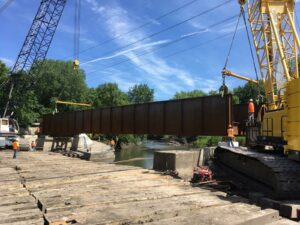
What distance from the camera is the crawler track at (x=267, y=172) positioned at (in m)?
10.3

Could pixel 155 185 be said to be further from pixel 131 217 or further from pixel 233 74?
pixel 233 74

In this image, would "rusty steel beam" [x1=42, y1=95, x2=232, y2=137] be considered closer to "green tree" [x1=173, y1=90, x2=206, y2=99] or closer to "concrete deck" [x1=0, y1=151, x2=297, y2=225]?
"concrete deck" [x1=0, y1=151, x2=297, y2=225]

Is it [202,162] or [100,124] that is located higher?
[100,124]

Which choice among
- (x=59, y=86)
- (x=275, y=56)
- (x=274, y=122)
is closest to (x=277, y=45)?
(x=275, y=56)

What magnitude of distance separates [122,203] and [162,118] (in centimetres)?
1625

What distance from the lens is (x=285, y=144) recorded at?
11.2 metres

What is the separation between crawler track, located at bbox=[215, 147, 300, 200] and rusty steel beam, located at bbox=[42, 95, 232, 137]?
5.88m

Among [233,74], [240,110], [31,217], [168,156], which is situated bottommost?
[31,217]

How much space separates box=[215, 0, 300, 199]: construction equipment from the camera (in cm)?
1040

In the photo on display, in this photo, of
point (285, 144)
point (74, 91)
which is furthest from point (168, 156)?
point (74, 91)

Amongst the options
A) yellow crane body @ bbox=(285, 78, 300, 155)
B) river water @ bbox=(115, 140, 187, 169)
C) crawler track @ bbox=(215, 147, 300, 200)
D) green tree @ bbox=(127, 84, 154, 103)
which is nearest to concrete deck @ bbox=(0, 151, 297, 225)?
crawler track @ bbox=(215, 147, 300, 200)

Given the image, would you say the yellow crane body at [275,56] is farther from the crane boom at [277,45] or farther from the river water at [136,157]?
the river water at [136,157]

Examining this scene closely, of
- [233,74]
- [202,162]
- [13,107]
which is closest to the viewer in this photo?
[202,162]

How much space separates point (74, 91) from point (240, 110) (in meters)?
70.5
